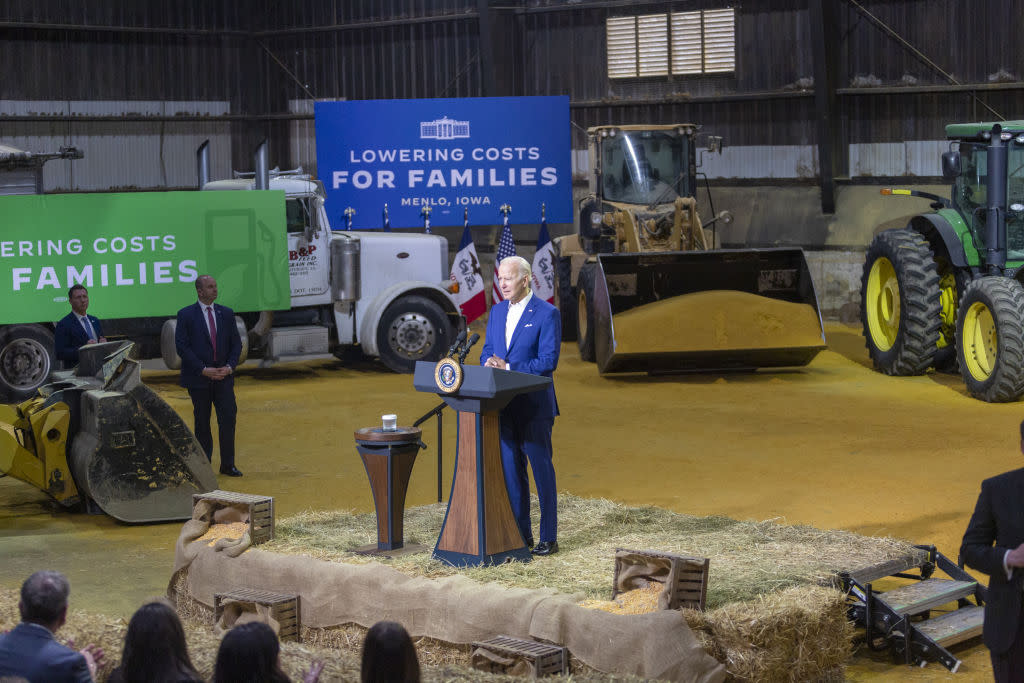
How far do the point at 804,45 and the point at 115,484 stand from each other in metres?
15.2

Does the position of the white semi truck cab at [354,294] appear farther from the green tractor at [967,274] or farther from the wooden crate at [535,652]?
the wooden crate at [535,652]

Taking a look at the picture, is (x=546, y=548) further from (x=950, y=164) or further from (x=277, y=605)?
(x=950, y=164)

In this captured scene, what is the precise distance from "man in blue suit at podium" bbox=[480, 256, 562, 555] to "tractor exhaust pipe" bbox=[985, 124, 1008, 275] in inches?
328

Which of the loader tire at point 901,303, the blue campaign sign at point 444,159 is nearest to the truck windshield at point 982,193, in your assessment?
the loader tire at point 901,303

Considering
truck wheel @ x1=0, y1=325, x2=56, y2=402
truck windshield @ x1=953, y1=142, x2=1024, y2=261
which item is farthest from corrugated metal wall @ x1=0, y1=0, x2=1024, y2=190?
truck wheel @ x1=0, y1=325, x2=56, y2=402

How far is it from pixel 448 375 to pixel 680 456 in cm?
498

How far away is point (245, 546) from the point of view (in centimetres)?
705

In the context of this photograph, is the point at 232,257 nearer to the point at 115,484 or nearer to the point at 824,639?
the point at 115,484

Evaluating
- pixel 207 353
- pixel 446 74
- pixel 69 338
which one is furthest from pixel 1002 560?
pixel 446 74

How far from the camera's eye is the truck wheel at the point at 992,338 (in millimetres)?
13047

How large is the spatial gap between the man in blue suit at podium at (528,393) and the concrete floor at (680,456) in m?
1.78

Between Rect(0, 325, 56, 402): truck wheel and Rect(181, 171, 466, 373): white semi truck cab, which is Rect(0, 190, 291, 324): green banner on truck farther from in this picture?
Rect(181, 171, 466, 373): white semi truck cab

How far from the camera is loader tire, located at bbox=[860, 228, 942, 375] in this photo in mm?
14820

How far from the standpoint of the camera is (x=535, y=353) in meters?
7.08
